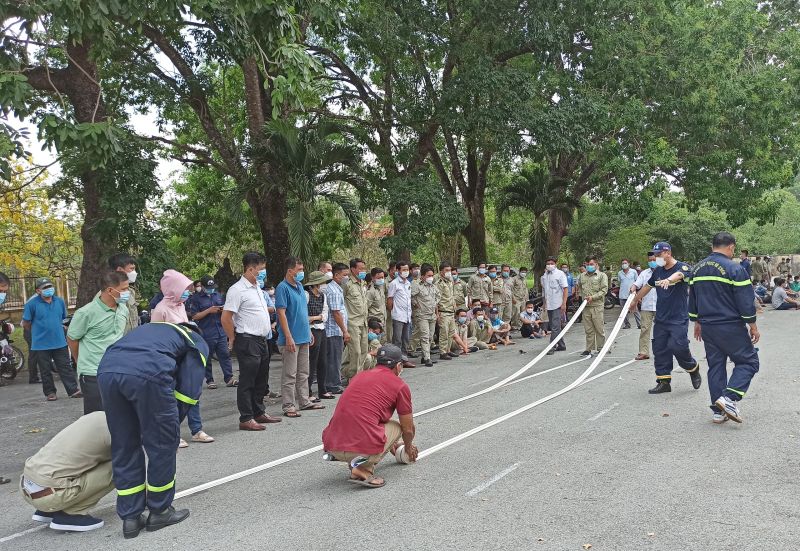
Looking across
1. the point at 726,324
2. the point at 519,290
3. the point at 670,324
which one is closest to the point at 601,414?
the point at 726,324

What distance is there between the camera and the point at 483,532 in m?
4.39

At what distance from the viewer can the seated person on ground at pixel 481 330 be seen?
50.9 feet

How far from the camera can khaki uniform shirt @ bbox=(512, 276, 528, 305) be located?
18.4 meters

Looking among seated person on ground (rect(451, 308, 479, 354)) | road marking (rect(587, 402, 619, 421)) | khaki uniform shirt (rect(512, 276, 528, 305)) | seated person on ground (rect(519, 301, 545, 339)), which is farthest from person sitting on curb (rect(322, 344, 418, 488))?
khaki uniform shirt (rect(512, 276, 528, 305))

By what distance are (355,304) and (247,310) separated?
3.32m

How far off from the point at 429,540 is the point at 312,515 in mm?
960

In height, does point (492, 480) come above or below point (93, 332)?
below

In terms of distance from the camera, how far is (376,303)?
1257 centimetres

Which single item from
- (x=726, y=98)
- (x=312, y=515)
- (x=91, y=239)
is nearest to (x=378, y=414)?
(x=312, y=515)

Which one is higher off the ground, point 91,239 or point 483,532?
point 91,239

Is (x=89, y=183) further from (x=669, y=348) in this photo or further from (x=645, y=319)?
(x=669, y=348)

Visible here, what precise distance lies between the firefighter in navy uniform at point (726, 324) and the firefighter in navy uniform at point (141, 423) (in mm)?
5223

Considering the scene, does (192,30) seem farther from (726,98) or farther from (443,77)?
(726,98)

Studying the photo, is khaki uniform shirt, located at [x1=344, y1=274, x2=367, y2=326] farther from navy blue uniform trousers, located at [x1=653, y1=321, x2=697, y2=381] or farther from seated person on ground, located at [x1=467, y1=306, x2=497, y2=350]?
seated person on ground, located at [x1=467, y1=306, x2=497, y2=350]
